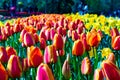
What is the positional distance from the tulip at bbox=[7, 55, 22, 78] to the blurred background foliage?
1924cm

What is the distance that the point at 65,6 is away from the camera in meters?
23.5

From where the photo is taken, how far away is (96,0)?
997 inches

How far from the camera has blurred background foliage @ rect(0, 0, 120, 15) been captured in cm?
2344

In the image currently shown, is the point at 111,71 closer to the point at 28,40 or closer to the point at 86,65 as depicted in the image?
the point at 86,65

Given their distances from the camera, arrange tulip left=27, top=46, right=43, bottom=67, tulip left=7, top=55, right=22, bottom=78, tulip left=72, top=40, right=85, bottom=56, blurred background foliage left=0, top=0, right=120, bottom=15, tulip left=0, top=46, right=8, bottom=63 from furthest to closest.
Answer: blurred background foliage left=0, top=0, right=120, bottom=15, tulip left=72, top=40, right=85, bottom=56, tulip left=0, top=46, right=8, bottom=63, tulip left=27, top=46, right=43, bottom=67, tulip left=7, top=55, right=22, bottom=78

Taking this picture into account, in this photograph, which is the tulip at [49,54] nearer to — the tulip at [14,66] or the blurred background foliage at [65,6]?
the tulip at [14,66]

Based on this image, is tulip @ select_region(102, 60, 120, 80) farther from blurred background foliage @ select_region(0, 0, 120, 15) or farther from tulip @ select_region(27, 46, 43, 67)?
blurred background foliage @ select_region(0, 0, 120, 15)

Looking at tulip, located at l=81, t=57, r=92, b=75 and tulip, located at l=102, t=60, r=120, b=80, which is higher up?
tulip, located at l=102, t=60, r=120, b=80

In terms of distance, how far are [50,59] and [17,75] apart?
26 cm

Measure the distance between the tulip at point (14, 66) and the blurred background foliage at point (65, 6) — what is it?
19240mm

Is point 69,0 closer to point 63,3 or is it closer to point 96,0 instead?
point 63,3

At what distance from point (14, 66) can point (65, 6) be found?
21.4 m

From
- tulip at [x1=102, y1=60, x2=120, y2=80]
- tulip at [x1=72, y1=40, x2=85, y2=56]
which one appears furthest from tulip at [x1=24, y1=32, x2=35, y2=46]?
tulip at [x1=102, y1=60, x2=120, y2=80]

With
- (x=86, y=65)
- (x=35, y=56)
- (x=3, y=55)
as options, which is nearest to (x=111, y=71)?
(x=86, y=65)
